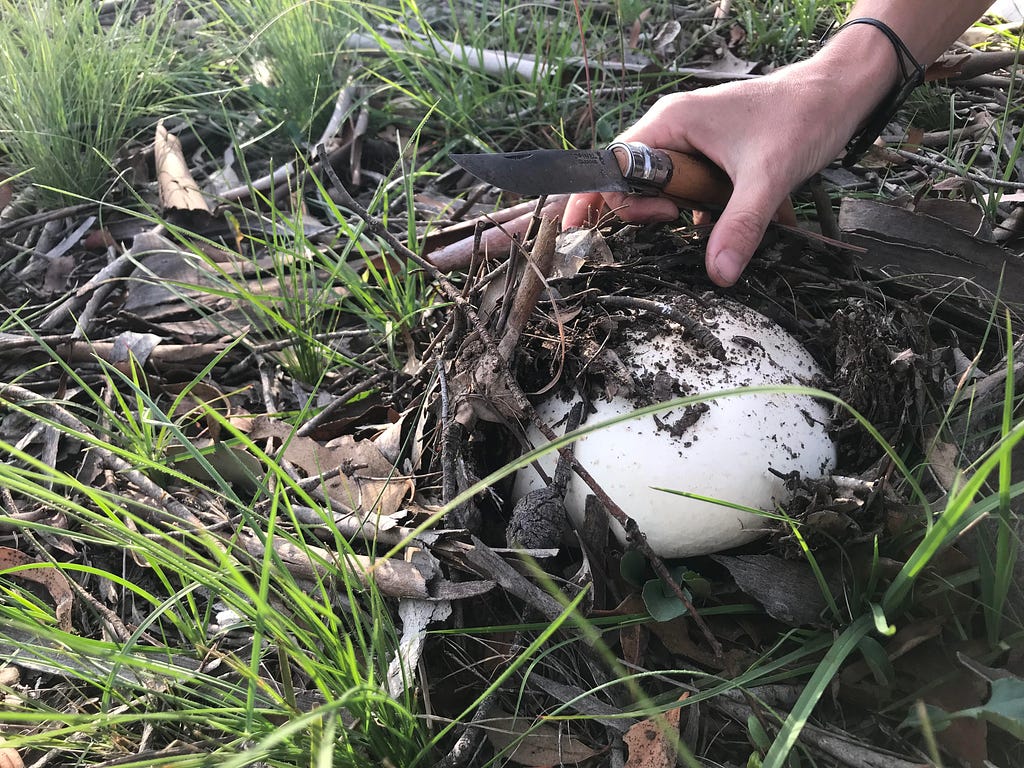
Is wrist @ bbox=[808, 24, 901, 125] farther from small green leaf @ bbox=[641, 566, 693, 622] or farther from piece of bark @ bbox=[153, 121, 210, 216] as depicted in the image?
piece of bark @ bbox=[153, 121, 210, 216]

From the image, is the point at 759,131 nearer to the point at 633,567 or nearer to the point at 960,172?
the point at 960,172

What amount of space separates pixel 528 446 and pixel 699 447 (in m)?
0.28

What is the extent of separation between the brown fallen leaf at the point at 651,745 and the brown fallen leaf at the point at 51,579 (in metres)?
1.01

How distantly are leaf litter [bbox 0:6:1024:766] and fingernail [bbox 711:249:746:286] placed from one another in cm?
6

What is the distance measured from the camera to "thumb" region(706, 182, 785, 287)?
1465 millimetres

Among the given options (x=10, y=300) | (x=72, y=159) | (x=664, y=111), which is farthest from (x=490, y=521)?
(x=72, y=159)

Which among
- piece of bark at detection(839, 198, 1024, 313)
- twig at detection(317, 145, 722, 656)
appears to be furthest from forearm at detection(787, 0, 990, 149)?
twig at detection(317, 145, 722, 656)

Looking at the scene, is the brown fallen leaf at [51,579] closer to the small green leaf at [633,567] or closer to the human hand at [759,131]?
the small green leaf at [633,567]

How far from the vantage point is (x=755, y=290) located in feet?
5.10

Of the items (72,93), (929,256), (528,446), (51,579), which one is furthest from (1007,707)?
(72,93)

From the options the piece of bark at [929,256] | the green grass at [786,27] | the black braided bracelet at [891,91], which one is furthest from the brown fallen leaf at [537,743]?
the green grass at [786,27]

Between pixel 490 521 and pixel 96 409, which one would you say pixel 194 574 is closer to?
pixel 490 521

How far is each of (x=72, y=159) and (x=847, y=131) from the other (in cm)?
210

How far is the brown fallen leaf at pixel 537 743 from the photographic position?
1166 millimetres
